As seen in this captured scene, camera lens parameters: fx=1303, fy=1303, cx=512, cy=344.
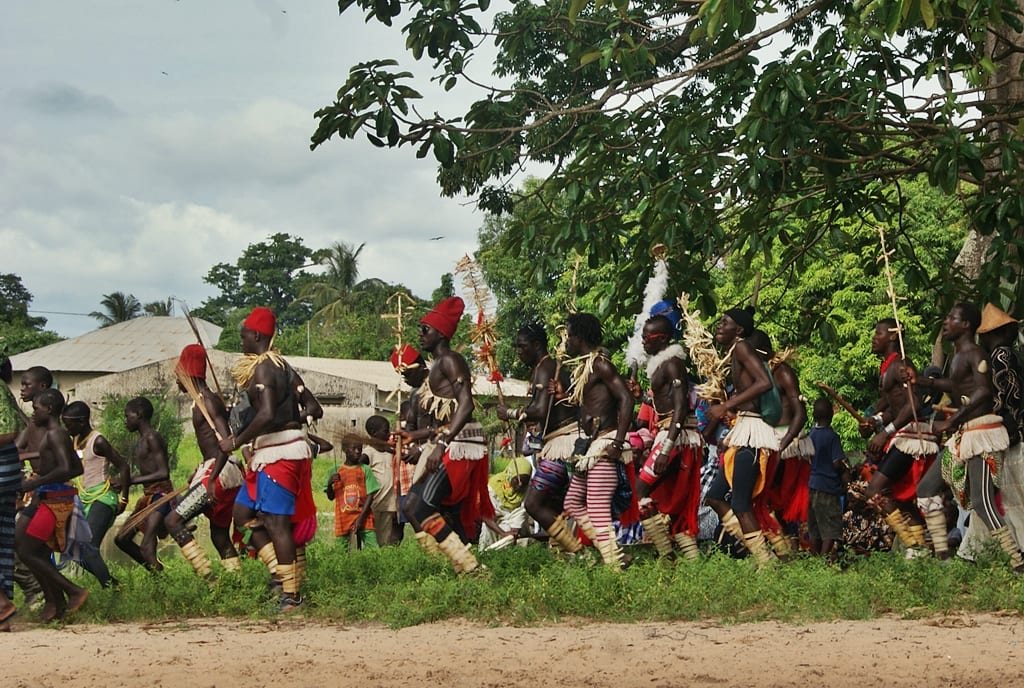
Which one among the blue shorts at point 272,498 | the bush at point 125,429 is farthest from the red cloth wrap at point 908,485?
the bush at point 125,429

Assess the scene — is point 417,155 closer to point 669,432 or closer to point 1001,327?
point 669,432

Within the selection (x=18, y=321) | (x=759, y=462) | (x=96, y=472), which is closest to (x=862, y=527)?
(x=759, y=462)

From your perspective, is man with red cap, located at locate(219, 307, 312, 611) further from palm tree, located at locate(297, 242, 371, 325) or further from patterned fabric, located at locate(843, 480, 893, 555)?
palm tree, located at locate(297, 242, 371, 325)

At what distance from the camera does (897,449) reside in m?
9.70

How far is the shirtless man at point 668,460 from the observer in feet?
31.9

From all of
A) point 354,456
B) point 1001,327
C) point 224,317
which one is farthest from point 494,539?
point 224,317

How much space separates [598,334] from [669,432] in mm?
896

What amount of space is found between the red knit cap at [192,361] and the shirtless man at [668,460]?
3377 mm

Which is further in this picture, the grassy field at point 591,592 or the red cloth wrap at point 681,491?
the red cloth wrap at point 681,491

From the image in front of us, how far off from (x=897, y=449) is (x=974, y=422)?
102cm

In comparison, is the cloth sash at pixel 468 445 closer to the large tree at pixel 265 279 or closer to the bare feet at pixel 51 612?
the bare feet at pixel 51 612

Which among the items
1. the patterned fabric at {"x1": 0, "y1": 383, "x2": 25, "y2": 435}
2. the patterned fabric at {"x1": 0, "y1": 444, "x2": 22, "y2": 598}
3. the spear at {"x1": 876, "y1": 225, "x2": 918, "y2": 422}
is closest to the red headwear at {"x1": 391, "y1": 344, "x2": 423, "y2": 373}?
the patterned fabric at {"x1": 0, "y1": 383, "x2": 25, "y2": 435}

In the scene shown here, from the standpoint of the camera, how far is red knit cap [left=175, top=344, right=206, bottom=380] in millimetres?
9758

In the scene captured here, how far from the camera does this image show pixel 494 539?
13.3 metres
